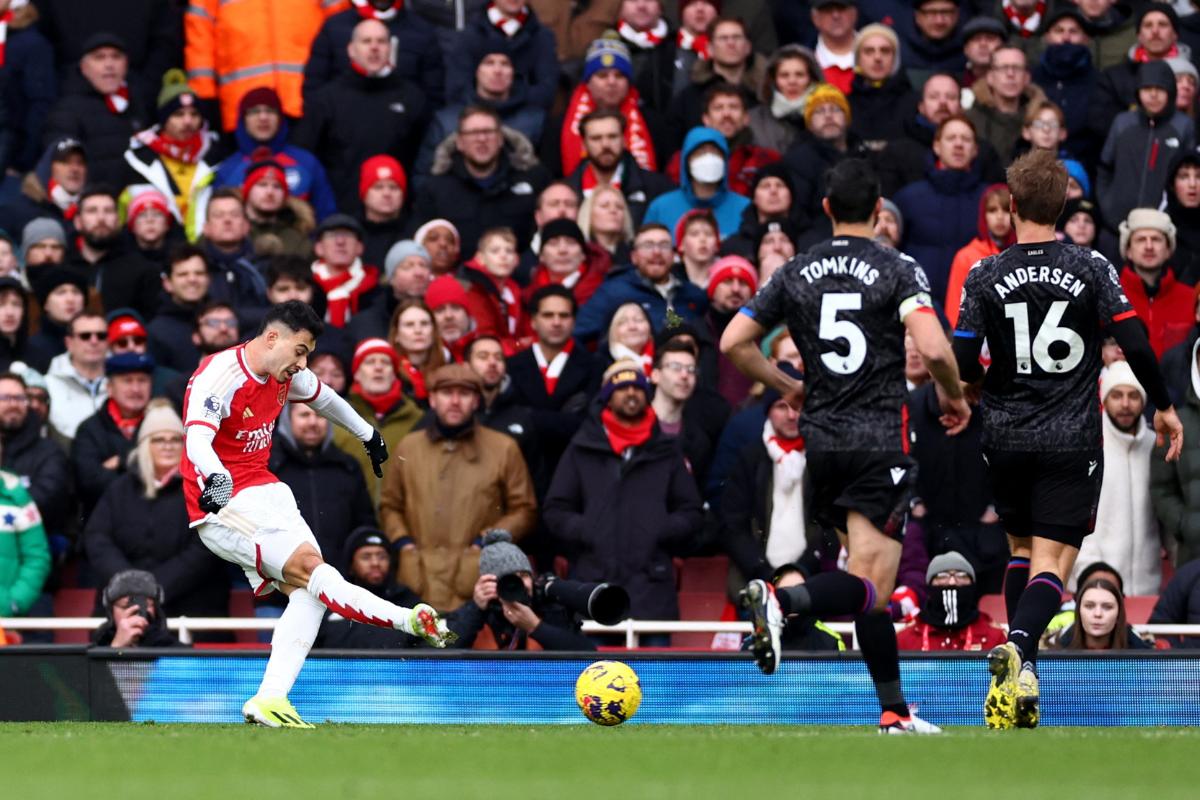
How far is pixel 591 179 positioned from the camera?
16391mm

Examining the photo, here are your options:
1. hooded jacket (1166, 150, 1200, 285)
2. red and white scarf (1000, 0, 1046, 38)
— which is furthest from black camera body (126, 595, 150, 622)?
red and white scarf (1000, 0, 1046, 38)

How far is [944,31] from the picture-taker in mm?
17719

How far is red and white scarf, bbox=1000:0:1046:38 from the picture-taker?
18.0 m

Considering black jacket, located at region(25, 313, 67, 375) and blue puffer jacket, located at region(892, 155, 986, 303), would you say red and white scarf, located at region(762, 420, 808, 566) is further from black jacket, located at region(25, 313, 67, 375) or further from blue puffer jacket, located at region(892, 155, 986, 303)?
black jacket, located at region(25, 313, 67, 375)

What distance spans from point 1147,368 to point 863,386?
3.92ft

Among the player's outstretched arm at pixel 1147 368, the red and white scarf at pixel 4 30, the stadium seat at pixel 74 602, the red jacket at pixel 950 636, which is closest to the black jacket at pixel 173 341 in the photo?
the stadium seat at pixel 74 602

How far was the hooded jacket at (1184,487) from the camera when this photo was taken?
1345 cm

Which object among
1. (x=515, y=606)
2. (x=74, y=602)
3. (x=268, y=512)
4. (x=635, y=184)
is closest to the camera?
(x=268, y=512)

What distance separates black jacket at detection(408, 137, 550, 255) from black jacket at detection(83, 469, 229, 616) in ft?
11.3

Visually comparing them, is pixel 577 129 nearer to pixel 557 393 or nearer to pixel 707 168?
pixel 707 168

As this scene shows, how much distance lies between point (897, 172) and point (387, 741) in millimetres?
8228

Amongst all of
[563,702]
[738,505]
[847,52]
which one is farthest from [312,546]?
[847,52]

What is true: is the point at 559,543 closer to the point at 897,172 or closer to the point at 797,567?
the point at 797,567

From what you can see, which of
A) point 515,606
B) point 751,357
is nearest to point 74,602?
point 515,606
